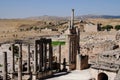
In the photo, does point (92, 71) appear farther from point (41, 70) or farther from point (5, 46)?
point (5, 46)

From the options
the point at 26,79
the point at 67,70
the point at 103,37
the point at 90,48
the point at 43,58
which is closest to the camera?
the point at 26,79

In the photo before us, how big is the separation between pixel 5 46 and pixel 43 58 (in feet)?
73.5

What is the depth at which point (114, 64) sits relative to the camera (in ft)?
→ 80.8

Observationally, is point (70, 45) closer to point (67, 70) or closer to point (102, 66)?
point (67, 70)

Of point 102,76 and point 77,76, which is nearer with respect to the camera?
point 102,76

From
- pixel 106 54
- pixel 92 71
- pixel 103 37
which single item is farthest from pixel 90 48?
pixel 103 37

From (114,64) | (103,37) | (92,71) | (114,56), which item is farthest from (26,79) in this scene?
(103,37)

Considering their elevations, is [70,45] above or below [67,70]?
above

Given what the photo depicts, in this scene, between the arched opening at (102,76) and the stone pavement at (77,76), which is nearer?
the stone pavement at (77,76)

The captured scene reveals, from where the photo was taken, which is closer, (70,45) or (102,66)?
(102,66)

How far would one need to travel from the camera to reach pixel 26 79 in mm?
24031

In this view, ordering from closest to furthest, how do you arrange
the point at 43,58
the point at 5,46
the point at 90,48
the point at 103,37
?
the point at 43,58 → the point at 90,48 → the point at 5,46 → the point at 103,37

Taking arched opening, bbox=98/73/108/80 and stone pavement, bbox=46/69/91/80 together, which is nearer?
stone pavement, bbox=46/69/91/80

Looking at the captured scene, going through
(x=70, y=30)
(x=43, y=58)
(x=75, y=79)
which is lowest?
(x=75, y=79)
